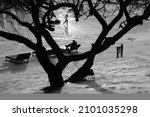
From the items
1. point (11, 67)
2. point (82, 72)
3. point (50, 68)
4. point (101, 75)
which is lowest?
point (11, 67)

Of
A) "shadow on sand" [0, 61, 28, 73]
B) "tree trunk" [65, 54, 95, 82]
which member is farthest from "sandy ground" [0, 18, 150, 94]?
"tree trunk" [65, 54, 95, 82]

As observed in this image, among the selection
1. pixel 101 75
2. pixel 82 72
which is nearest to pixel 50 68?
pixel 82 72

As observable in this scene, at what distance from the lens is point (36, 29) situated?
1057 cm

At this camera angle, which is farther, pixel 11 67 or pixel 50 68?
pixel 11 67

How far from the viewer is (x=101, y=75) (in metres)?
12.7

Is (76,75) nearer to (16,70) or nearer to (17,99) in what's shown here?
(17,99)

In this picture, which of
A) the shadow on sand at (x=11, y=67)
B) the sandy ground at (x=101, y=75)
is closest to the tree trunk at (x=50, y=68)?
the sandy ground at (x=101, y=75)

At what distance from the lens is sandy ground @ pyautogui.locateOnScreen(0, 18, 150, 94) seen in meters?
8.97

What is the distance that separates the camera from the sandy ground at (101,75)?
29.4 feet

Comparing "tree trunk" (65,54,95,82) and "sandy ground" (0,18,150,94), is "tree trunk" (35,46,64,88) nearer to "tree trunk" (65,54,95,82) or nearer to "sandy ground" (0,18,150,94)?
"sandy ground" (0,18,150,94)

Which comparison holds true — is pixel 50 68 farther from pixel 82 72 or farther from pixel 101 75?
pixel 101 75

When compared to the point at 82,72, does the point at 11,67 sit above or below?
below

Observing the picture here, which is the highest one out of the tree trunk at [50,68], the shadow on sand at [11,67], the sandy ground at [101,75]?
the tree trunk at [50,68]

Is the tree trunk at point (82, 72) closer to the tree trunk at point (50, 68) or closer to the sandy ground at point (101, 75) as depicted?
the sandy ground at point (101, 75)
